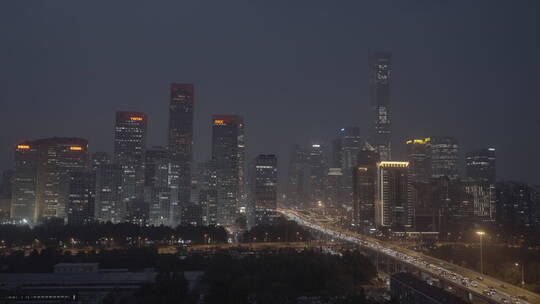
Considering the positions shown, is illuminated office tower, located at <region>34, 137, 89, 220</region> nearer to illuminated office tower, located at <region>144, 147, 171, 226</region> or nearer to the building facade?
the building facade

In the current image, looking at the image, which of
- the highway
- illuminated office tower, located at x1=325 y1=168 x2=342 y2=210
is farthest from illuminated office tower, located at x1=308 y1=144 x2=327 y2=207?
the highway

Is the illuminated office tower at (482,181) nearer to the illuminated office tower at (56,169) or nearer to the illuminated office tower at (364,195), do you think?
the illuminated office tower at (364,195)

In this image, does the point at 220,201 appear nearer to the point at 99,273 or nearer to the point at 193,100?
the point at 193,100

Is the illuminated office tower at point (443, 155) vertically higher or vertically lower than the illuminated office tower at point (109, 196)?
higher

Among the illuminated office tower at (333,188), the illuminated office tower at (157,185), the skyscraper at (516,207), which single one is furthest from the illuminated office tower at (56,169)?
the skyscraper at (516,207)

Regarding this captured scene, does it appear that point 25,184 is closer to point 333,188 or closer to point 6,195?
point 6,195

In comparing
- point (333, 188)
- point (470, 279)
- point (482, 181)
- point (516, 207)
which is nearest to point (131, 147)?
point (333, 188)

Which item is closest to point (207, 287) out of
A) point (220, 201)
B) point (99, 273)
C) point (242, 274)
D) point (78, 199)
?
point (242, 274)
